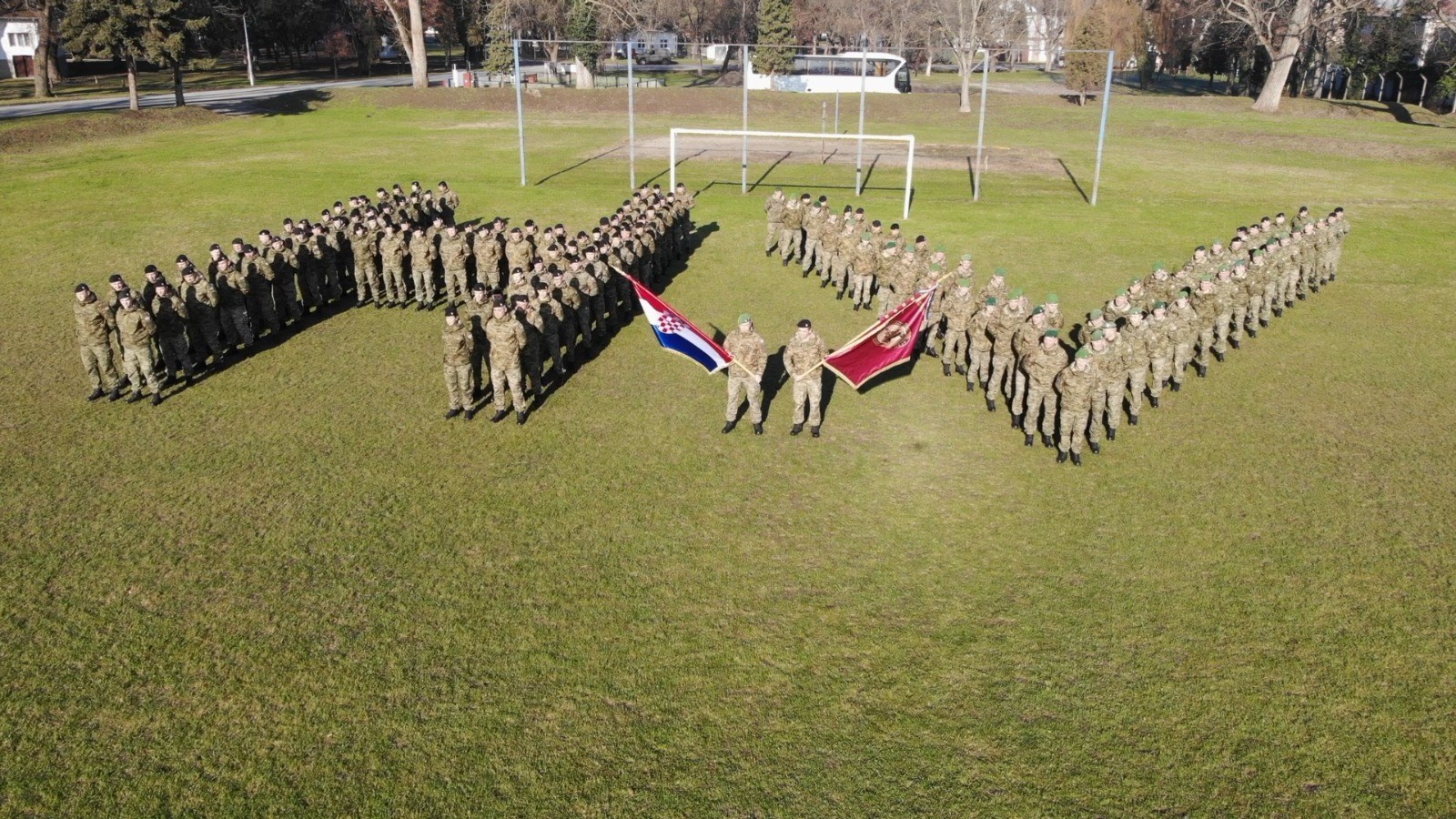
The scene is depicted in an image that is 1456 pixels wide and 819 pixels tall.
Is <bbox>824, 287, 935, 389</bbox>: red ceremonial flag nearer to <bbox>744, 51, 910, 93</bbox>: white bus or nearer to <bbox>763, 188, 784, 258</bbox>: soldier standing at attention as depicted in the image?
<bbox>763, 188, 784, 258</bbox>: soldier standing at attention

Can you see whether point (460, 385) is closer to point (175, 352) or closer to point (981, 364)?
point (175, 352)

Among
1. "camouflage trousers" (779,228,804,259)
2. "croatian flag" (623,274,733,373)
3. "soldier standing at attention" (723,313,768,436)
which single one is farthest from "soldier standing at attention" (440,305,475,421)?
"camouflage trousers" (779,228,804,259)

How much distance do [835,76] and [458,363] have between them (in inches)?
2211

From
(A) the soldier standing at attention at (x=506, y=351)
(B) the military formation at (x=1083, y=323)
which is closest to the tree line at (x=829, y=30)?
(B) the military formation at (x=1083, y=323)

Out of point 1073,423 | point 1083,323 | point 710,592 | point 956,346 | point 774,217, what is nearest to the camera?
point 710,592

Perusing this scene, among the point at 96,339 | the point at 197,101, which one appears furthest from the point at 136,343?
the point at 197,101

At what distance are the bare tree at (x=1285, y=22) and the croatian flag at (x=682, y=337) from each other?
47796 millimetres

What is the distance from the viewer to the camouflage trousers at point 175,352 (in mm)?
15953

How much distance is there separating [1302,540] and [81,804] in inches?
520

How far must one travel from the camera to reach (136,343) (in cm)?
1509

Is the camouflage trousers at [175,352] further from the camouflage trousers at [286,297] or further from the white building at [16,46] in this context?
the white building at [16,46]

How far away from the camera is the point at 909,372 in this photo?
17391 mm

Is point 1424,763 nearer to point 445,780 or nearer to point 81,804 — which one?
point 445,780

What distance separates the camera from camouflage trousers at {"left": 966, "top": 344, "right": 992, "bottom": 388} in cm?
1595
